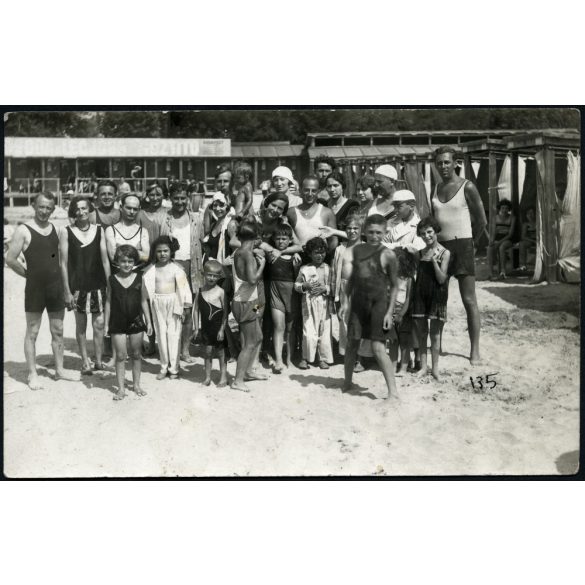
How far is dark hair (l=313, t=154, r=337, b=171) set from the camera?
19.2ft

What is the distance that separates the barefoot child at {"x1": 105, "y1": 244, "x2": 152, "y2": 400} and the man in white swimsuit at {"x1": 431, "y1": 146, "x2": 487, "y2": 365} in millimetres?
2453

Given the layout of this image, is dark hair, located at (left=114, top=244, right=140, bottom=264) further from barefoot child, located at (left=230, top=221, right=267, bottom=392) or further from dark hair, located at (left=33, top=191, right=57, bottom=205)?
barefoot child, located at (left=230, top=221, right=267, bottom=392)

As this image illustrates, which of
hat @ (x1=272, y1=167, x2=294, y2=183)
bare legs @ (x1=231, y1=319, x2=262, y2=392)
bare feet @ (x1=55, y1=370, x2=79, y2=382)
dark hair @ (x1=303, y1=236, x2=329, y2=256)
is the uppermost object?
hat @ (x1=272, y1=167, x2=294, y2=183)

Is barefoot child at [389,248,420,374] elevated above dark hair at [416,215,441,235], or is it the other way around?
dark hair at [416,215,441,235]

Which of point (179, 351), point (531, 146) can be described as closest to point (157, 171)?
point (179, 351)

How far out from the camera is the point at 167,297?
5.73 metres

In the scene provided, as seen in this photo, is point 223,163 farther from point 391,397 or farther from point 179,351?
point 391,397

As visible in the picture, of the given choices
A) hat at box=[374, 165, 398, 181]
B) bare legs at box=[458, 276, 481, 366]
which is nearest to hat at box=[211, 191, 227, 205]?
hat at box=[374, 165, 398, 181]

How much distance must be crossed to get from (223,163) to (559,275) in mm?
2854

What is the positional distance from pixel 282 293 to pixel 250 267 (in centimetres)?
34

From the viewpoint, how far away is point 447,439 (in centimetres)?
556

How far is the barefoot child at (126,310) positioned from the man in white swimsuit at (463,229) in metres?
2.45

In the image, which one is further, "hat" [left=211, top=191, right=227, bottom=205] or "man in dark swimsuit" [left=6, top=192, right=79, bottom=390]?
"hat" [left=211, top=191, right=227, bottom=205]

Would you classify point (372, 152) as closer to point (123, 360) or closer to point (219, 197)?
point (219, 197)
